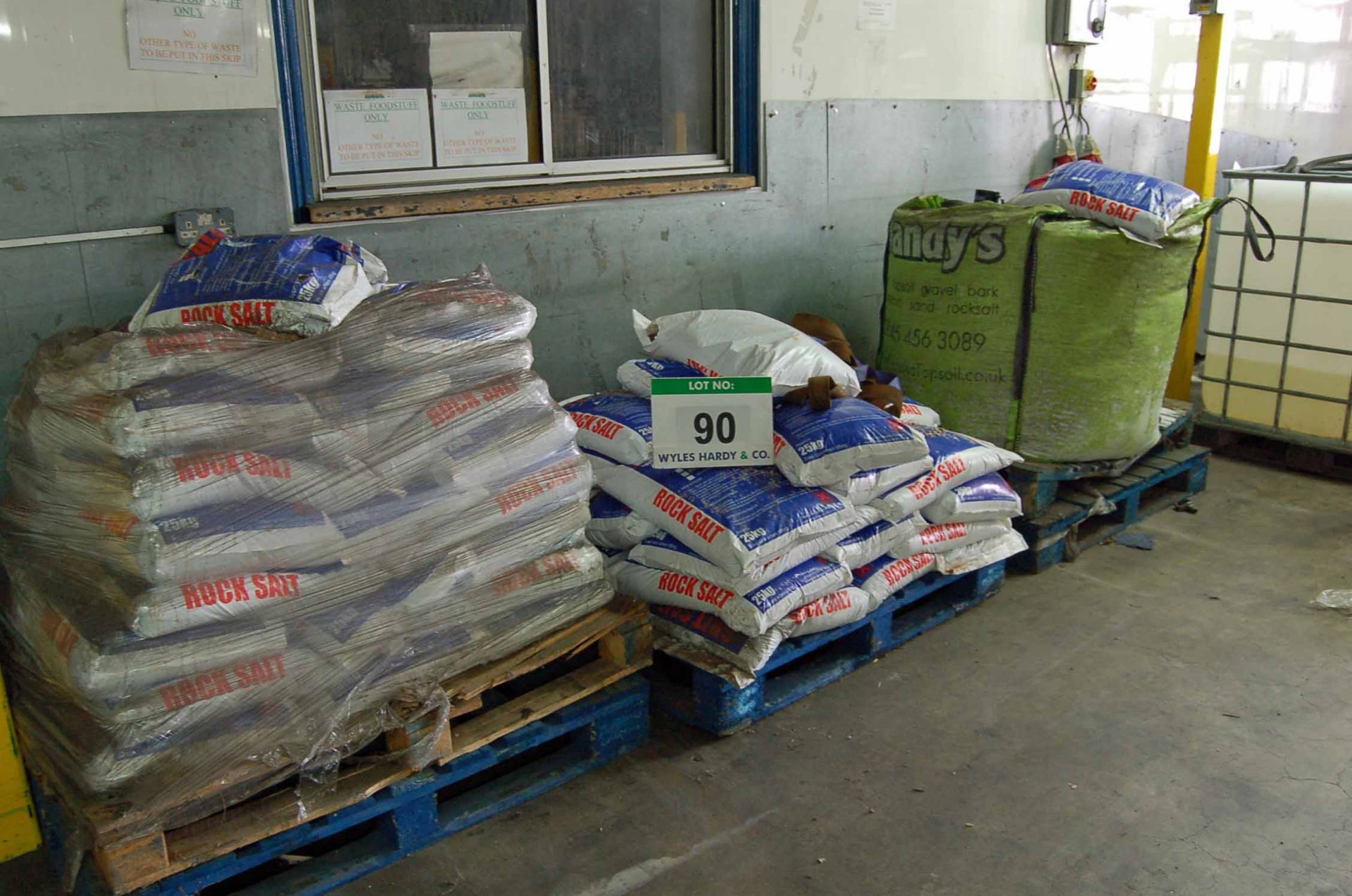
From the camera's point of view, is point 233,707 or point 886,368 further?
point 886,368

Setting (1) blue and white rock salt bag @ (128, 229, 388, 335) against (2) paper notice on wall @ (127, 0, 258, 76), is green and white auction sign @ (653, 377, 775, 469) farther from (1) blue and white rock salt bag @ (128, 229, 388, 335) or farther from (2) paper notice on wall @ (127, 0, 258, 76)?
(2) paper notice on wall @ (127, 0, 258, 76)

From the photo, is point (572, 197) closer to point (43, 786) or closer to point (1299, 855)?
point (43, 786)

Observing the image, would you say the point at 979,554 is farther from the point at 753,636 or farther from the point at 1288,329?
the point at 1288,329

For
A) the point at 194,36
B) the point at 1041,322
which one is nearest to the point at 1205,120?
the point at 1041,322

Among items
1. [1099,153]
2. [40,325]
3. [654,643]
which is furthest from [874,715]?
[1099,153]

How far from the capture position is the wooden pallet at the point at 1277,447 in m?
4.78

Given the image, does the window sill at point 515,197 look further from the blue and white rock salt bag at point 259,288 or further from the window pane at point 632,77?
the blue and white rock salt bag at point 259,288

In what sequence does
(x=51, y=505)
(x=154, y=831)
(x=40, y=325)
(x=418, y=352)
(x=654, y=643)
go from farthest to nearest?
(x=654, y=643) → (x=40, y=325) → (x=418, y=352) → (x=51, y=505) → (x=154, y=831)

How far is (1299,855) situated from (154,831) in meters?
2.44

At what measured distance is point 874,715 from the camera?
9.80 feet

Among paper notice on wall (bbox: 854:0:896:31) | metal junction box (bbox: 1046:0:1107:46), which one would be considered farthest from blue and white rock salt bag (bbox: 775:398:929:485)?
metal junction box (bbox: 1046:0:1107:46)

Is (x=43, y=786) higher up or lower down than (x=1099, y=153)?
lower down

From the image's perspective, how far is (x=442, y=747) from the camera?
2.39 meters

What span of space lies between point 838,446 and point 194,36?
2.05 meters
